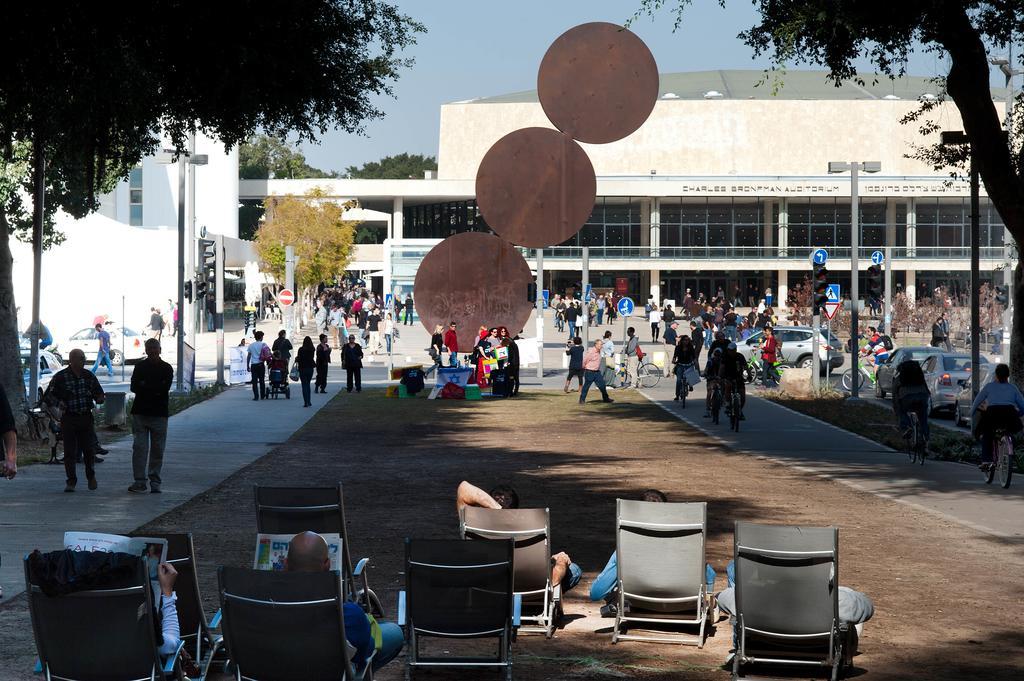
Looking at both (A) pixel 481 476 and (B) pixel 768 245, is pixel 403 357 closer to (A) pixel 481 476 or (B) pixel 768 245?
(A) pixel 481 476

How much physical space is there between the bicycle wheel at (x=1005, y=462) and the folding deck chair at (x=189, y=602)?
12068 millimetres

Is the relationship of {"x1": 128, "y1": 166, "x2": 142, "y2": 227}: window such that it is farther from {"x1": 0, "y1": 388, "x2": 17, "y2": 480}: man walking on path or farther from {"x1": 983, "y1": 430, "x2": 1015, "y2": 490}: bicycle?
{"x1": 0, "y1": 388, "x2": 17, "y2": 480}: man walking on path

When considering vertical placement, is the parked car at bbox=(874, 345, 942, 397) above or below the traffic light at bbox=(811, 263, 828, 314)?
below

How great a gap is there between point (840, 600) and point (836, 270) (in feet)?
270

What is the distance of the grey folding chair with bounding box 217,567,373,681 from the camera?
5.97 meters

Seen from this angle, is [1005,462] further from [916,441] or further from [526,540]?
[526,540]

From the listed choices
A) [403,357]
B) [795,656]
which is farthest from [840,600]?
[403,357]

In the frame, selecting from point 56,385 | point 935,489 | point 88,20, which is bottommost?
point 935,489

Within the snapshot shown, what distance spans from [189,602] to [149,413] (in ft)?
26.4

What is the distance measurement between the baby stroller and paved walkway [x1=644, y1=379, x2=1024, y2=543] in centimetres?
897

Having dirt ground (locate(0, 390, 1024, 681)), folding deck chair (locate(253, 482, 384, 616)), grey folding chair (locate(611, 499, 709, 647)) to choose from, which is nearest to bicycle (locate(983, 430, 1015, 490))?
dirt ground (locate(0, 390, 1024, 681))

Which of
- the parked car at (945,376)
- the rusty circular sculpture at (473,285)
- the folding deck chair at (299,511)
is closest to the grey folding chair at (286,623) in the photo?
the folding deck chair at (299,511)

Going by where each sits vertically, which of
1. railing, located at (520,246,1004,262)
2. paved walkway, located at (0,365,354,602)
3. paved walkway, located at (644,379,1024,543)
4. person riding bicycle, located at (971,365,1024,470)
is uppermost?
railing, located at (520,246,1004,262)

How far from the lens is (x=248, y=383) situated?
35.7 m
